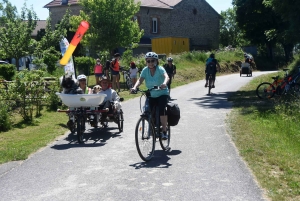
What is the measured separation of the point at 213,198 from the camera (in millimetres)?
5848

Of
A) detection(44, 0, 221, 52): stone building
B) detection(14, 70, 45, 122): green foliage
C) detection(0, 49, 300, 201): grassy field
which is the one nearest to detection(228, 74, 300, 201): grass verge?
detection(0, 49, 300, 201): grassy field

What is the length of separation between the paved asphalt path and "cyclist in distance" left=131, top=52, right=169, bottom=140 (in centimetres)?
74

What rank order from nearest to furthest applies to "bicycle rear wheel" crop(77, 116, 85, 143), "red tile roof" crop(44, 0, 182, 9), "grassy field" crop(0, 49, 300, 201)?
"grassy field" crop(0, 49, 300, 201)
"bicycle rear wheel" crop(77, 116, 85, 143)
"red tile roof" crop(44, 0, 182, 9)

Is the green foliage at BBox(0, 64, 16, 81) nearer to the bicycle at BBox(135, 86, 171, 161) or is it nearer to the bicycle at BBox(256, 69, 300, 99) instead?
the bicycle at BBox(256, 69, 300, 99)

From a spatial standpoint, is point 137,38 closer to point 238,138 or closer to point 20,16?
Answer: point 20,16

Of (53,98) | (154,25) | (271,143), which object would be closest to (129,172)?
(271,143)

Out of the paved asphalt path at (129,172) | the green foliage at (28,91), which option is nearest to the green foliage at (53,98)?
the green foliage at (28,91)

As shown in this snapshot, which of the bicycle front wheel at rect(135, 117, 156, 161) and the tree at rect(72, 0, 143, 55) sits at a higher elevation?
the tree at rect(72, 0, 143, 55)

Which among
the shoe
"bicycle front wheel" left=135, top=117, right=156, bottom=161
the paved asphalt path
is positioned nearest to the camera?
the paved asphalt path

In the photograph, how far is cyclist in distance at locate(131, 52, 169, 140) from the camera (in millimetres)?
8391

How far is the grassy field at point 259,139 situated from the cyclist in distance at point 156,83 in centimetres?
159

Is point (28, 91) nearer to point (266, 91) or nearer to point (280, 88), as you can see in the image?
point (266, 91)

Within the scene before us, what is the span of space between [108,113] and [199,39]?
2024 inches

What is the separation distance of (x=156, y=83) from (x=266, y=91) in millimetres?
10144
